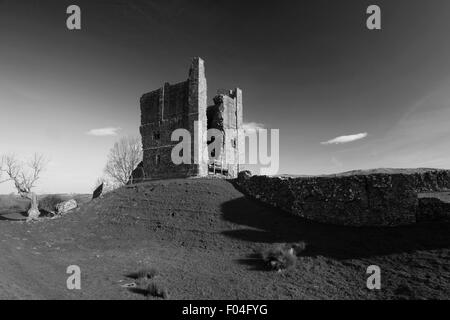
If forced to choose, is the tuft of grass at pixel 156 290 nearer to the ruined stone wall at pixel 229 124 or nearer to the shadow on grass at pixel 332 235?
the shadow on grass at pixel 332 235

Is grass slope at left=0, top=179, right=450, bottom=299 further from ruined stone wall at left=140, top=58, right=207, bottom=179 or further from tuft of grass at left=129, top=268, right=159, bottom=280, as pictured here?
ruined stone wall at left=140, top=58, right=207, bottom=179

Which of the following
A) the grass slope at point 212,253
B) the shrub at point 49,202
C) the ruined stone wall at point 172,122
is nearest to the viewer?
the grass slope at point 212,253

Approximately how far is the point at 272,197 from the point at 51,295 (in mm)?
12611

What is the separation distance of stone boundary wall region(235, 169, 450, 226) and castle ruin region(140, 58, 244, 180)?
1374 cm

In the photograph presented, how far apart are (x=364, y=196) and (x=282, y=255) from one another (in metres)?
5.61

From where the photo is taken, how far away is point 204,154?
2888cm

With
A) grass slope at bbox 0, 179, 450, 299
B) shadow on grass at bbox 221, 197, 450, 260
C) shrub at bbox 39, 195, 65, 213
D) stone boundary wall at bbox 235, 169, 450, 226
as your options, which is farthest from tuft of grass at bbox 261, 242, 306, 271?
shrub at bbox 39, 195, 65, 213

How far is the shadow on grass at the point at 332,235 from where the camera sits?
1158cm

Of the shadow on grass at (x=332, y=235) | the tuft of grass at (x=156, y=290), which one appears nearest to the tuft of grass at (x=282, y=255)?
the shadow on grass at (x=332, y=235)

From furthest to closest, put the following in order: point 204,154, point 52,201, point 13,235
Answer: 1. point 52,201
2. point 204,154
3. point 13,235

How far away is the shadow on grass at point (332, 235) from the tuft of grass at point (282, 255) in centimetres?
41

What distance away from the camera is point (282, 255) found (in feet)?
38.3
